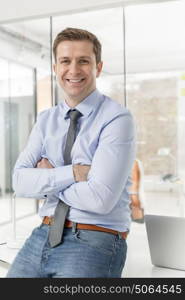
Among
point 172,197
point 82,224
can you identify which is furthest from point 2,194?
point 82,224

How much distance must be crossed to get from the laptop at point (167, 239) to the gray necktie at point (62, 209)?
2.84 ft

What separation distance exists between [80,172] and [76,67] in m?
0.51

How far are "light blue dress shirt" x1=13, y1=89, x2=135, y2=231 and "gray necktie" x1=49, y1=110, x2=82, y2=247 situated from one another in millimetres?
25

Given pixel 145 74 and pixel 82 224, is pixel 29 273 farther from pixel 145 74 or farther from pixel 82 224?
pixel 145 74

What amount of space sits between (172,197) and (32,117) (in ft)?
11.7

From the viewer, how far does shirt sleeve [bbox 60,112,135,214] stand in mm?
1683

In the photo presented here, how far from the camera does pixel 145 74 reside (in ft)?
30.3

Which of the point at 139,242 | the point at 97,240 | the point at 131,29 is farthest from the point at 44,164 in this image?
the point at 131,29

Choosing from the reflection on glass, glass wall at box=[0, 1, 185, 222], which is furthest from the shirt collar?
the reflection on glass

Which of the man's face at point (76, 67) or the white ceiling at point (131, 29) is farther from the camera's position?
the white ceiling at point (131, 29)

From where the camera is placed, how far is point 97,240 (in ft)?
5.47

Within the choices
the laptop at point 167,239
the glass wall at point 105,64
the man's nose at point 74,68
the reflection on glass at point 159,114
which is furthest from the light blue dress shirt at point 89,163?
the reflection on glass at point 159,114

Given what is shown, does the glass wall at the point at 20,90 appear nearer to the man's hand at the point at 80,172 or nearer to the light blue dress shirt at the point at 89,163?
the light blue dress shirt at the point at 89,163

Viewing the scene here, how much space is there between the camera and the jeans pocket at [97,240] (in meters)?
1.65
